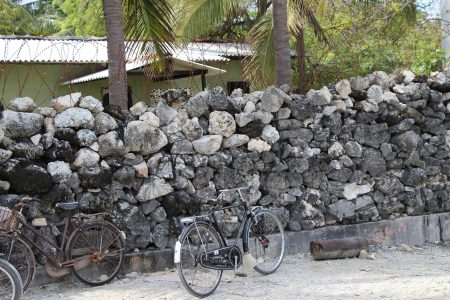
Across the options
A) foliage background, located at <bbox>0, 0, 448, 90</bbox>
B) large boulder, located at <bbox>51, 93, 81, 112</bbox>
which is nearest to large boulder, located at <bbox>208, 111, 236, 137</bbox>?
large boulder, located at <bbox>51, 93, 81, 112</bbox>

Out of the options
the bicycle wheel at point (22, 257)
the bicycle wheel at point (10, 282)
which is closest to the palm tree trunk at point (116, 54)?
the bicycle wheel at point (22, 257)

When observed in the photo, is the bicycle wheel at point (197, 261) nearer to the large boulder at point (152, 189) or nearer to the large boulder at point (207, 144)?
the large boulder at point (152, 189)

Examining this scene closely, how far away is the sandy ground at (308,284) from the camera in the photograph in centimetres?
668

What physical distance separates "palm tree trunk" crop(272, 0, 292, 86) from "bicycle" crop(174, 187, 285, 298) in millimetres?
3040

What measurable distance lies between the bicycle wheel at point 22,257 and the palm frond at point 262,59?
24.6ft

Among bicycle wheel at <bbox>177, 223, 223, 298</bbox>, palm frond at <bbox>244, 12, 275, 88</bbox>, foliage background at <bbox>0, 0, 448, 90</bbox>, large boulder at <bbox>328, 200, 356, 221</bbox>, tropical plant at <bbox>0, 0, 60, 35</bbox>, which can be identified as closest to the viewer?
bicycle wheel at <bbox>177, 223, 223, 298</bbox>

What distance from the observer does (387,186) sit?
9805 millimetres

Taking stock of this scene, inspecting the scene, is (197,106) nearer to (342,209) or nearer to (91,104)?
(91,104)

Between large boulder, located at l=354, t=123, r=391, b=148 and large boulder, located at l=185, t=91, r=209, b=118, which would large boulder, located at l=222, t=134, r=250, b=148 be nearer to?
large boulder, located at l=185, t=91, r=209, b=118

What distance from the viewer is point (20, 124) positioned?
691 cm

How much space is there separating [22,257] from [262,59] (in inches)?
323

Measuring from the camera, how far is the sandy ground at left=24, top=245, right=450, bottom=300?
6680 mm

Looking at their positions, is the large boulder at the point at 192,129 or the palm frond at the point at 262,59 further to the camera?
the palm frond at the point at 262,59

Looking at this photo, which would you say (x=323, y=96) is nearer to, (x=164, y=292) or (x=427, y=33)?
(x=164, y=292)
